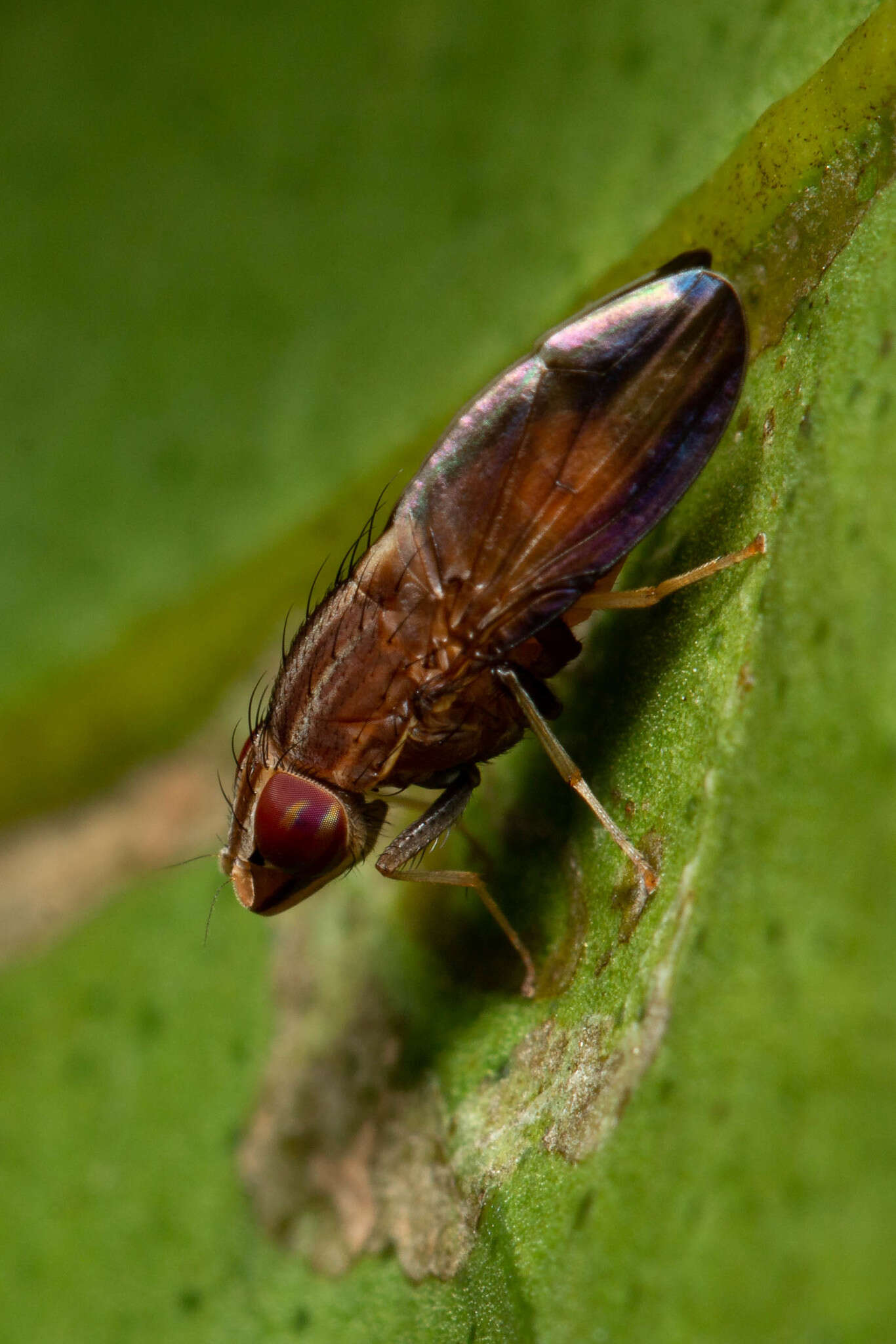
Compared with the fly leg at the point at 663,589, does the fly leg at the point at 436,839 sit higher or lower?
lower

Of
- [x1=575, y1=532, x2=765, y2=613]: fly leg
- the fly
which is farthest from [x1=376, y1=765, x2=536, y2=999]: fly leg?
[x1=575, y1=532, x2=765, y2=613]: fly leg

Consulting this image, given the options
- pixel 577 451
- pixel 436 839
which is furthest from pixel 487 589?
pixel 436 839

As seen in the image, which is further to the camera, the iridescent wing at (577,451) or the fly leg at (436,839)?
the fly leg at (436,839)

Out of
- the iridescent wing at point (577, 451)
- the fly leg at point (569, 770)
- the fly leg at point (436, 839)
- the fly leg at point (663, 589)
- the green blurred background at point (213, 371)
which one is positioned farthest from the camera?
the fly leg at point (436, 839)

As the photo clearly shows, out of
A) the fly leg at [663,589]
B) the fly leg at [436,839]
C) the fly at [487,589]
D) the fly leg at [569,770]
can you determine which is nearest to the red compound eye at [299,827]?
the fly at [487,589]

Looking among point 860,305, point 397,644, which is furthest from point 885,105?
point 397,644

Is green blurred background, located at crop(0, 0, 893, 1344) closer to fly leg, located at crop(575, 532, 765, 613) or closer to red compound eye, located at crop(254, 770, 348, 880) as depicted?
fly leg, located at crop(575, 532, 765, 613)

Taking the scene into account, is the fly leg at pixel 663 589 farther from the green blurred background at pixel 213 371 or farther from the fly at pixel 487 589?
the green blurred background at pixel 213 371

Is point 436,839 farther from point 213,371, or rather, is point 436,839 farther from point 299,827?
point 213,371
